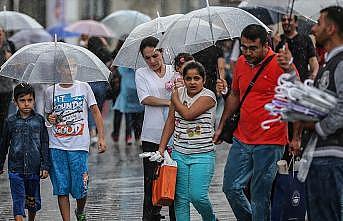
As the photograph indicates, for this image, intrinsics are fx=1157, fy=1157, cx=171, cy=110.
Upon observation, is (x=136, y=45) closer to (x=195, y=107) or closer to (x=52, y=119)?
(x=52, y=119)

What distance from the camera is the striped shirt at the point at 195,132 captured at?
9883mm

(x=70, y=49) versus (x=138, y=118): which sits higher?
(x=70, y=49)

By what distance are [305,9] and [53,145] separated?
272cm

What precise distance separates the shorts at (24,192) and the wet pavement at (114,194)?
3.54ft

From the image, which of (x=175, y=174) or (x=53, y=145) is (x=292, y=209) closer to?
(x=175, y=174)

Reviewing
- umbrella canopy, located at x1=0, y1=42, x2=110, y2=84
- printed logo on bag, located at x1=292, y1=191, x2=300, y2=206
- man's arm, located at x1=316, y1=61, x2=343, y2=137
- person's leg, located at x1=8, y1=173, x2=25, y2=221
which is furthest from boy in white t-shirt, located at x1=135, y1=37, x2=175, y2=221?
man's arm, located at x1=316, y1=61, x2=343, y2=137

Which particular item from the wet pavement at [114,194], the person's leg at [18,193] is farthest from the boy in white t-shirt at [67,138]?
the wet pavement at [114,194]

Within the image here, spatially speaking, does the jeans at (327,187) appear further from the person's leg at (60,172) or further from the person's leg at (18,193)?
the person's leg at (18,193)

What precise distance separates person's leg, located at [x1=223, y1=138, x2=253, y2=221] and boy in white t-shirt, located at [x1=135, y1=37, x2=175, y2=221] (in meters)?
1.31

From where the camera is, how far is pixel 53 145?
1067cm

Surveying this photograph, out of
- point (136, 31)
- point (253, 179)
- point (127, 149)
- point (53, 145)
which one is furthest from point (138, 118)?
point (253, 179)

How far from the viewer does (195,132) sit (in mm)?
9891

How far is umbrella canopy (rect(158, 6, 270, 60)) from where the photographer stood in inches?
428

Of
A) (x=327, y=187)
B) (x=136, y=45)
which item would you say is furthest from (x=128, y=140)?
(x=327, y=187)
